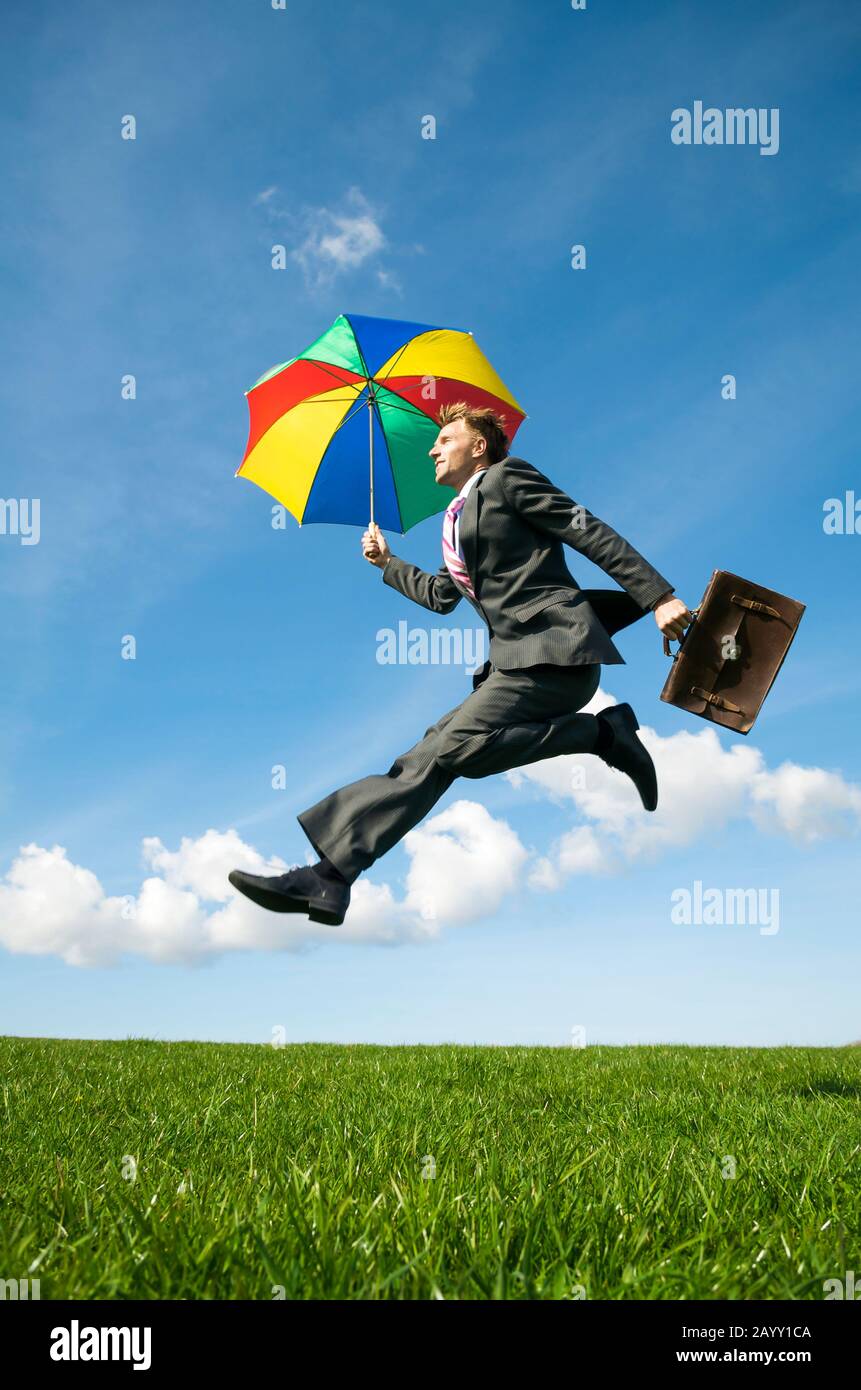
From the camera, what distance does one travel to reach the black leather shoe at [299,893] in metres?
3.73

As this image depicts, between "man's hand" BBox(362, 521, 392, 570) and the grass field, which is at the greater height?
"man's hand" BBox(362, 521, 392, 570)

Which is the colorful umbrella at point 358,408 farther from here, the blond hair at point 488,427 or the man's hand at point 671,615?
the man's hand at point 671,615

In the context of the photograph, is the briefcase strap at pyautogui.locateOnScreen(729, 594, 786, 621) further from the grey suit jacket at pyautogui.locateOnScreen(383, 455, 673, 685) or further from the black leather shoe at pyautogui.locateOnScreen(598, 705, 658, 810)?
the black leather shoe at pyautogui.locateOnScreen(598, 705, 658, 810)

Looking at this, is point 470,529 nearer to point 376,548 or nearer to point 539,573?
point 539,573

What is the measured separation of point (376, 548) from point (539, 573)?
51.6 inches

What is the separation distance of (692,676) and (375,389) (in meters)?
3.02

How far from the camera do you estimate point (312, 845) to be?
3908 mm

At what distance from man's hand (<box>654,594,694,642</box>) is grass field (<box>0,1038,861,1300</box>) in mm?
2197

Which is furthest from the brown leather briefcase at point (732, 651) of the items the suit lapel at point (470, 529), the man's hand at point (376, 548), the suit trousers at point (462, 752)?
the man's hand at point (376, 548)

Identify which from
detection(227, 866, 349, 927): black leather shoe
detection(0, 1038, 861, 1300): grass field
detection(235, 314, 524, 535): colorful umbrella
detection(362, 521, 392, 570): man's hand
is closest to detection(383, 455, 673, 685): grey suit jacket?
detection(362, 521, 392, 570): man's hand

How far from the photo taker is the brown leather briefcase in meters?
4.41

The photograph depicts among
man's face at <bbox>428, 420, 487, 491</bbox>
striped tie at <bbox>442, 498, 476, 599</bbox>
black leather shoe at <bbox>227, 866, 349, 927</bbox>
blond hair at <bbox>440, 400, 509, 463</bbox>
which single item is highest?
blond hair at <bbox>440, 400, 509, 463</bbox>
